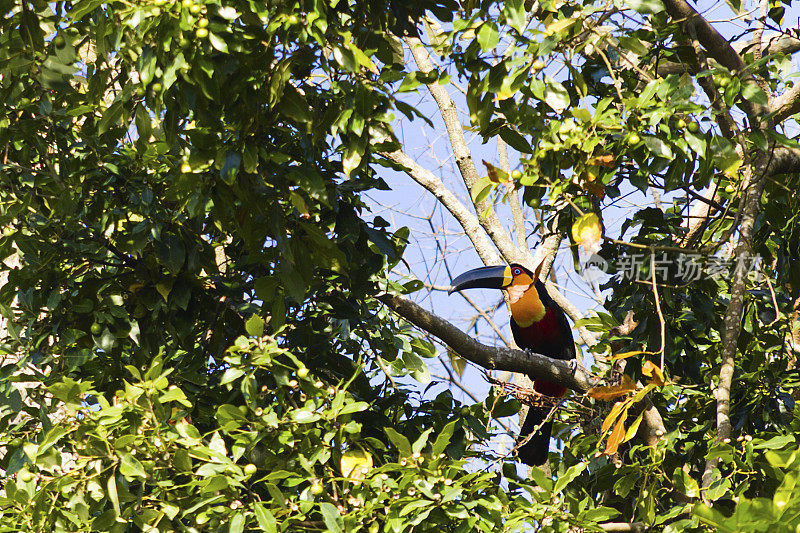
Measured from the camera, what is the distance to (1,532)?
2.26 m

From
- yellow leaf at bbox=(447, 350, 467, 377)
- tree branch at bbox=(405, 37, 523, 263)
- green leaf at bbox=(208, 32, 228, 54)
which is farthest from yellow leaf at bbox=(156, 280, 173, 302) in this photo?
tree branch at bbox=(405, 37, 523, 263)

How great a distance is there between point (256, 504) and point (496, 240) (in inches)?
135

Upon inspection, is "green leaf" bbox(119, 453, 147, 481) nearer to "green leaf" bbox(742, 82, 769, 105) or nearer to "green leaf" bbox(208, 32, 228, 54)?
"green leaf" bbox(208, 32, 228, 54)

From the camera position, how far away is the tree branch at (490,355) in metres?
3.07

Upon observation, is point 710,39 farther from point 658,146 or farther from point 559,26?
point 559,26

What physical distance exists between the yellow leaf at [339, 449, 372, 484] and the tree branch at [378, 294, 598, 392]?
798 mm

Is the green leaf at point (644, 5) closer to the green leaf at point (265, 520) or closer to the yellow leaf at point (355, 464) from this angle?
the yellow leaf at point (355, 464)

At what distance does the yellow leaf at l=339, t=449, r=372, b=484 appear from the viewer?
2.33m

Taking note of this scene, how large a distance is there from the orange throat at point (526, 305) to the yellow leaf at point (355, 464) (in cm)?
215

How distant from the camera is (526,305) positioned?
439 cm

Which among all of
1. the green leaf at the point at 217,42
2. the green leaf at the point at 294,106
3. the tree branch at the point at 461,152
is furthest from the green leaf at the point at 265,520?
the tree branch at the point at 461,152

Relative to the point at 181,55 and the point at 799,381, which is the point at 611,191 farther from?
the point at 181,55

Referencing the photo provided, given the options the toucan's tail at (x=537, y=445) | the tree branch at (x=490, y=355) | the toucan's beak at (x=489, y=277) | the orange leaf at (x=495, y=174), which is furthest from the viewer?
the toucan's beak at (x=489, y=277)

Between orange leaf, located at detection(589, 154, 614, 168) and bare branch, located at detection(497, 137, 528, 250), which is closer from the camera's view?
orange leaf, located at detection(589, 154, 614, 168)
